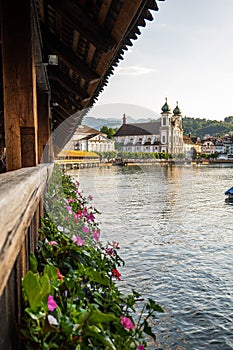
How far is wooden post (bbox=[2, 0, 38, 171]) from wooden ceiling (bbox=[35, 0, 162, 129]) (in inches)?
19.2

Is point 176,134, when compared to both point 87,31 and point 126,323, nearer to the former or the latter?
point 87,31

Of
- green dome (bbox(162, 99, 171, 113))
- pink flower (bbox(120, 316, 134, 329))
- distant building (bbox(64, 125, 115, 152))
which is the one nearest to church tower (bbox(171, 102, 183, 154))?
green dome (bbox(162, 99, 171, 113))

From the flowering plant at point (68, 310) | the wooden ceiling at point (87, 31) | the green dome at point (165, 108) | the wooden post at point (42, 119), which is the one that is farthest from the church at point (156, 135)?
the flowering plant at point (68, 310)

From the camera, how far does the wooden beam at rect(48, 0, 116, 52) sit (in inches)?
109

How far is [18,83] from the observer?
2484 mm

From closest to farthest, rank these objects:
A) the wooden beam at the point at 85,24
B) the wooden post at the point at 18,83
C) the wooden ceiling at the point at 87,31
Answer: the wooden post at the point at 18,83
the wooden ceiling at the point at 87,31
the wooden beam at the point at 85,24

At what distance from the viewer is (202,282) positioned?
618 cm

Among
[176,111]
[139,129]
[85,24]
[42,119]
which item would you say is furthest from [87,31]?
[176,111]

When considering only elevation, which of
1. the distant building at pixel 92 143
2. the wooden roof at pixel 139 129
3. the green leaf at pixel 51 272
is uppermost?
the wooden roof at pixel 139 129

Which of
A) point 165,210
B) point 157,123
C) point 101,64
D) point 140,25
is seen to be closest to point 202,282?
point 101,64

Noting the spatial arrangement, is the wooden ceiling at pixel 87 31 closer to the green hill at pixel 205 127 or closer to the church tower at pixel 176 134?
the church tower at pixel 176 134

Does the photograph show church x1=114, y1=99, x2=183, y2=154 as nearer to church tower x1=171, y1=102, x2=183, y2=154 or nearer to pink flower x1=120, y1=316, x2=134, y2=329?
church tower x1=171, y1=102, x2=183, y2=154

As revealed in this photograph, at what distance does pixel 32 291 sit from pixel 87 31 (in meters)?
2.22

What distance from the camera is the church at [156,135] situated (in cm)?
9631
